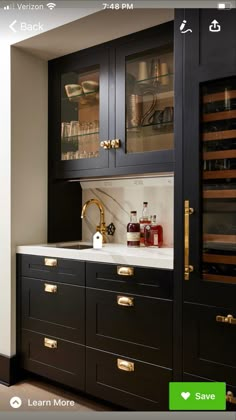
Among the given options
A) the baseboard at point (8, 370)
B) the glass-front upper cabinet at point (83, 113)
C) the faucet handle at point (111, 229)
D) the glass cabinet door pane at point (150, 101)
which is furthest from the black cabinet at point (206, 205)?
the baseboard at point (8, 370)

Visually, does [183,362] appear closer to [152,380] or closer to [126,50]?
[152,380]

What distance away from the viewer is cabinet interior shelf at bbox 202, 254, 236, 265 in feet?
5.33

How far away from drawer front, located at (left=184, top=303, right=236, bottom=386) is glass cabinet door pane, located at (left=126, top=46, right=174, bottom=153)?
87 centimetres

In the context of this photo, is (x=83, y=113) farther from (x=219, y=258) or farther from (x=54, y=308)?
(x=219, y=258)

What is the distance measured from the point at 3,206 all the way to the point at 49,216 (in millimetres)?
326

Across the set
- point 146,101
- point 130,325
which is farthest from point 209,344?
point 146,101

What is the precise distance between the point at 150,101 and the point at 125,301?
1.06 metres

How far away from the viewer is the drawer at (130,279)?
1785 millimetres

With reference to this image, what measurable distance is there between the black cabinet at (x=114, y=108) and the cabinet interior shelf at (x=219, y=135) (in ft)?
1.12

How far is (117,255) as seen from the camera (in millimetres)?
1961

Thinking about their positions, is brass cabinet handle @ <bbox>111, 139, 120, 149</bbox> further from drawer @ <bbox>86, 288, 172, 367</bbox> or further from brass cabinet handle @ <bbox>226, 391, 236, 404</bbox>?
brass cabinet handle @ <bbox>226, 391, 236, 404</bbox>

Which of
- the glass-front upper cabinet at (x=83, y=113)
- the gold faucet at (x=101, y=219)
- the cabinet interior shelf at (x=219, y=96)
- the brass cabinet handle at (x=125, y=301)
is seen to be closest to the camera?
the cabinet interior shelf at (x=219, y=96)

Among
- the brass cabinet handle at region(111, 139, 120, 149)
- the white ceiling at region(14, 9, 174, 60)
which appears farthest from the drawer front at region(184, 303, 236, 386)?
the white ceiling at region(14, 9, 174, 60)

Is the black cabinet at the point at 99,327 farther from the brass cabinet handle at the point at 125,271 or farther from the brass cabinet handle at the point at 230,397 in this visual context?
the brass cabinet handle at the point at 230,397
